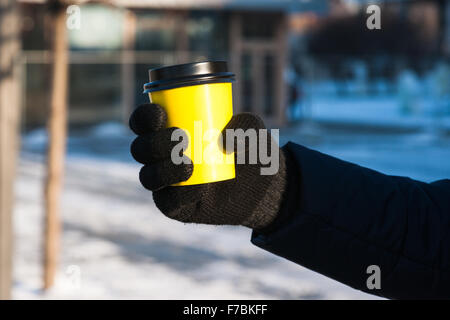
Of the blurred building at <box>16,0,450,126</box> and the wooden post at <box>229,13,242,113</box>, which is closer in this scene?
the blurred building at <box>16,0,450,126</box>

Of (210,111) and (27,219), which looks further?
(27,219)

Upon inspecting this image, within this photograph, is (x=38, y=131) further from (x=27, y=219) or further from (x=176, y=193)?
(x=176, y=193)

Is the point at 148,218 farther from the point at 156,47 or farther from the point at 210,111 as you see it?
the point at 156,47

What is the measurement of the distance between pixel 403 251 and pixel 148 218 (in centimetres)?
635

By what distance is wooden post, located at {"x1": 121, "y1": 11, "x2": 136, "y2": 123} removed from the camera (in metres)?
20.4

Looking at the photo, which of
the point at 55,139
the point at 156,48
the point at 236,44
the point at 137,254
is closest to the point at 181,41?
the point at 156,48

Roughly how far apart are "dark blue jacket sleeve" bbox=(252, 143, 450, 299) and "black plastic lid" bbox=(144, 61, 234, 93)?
0.72 feet

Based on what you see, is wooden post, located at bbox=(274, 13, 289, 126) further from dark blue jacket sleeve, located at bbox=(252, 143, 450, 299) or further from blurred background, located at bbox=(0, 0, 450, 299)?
dark blue jacket sleeve, located at bbox=(252, 143, 450, 299)

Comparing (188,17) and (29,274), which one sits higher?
(188,17)

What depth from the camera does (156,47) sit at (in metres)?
20.7

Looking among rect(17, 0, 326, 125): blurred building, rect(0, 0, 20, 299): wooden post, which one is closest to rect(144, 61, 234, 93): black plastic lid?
rect(0, 0, 20, 299): wooden post
